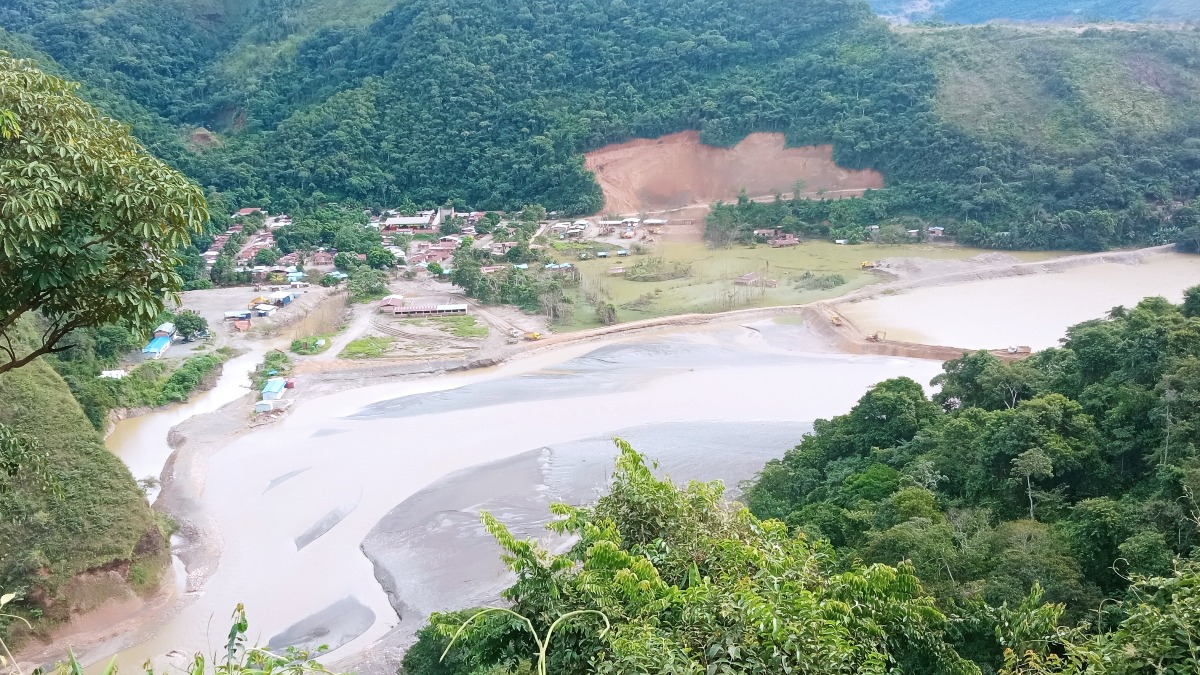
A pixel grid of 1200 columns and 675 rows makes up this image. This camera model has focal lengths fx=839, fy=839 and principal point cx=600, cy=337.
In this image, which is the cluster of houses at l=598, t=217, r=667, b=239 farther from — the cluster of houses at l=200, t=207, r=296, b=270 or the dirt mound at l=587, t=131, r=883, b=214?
the cluster of houses at l=200, t=207, r=296, b=270

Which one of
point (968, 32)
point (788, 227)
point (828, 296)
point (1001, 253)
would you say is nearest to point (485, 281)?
point (828, 296)

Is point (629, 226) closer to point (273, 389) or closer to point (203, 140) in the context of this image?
point (273, 389)

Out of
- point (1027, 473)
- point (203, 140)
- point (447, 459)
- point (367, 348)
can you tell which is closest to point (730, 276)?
point (367, 348)

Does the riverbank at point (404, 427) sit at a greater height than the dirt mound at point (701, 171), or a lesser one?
lesser

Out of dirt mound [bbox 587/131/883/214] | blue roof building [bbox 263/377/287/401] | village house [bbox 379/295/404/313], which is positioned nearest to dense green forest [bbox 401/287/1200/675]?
blue roof building [bbox 263/377/287/401]

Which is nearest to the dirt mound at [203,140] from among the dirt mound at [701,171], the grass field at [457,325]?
the dirt mound at [701,171]

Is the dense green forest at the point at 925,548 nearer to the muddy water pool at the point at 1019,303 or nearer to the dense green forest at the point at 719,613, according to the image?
the dense green forest at the point at 719,613

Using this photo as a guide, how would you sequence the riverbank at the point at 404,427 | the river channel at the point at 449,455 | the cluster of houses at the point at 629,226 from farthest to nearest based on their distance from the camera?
1. the cluster of houses at the point at 629,226
2. the riverbank at the point at 404,427
3. the river channel at the point at 449,455
